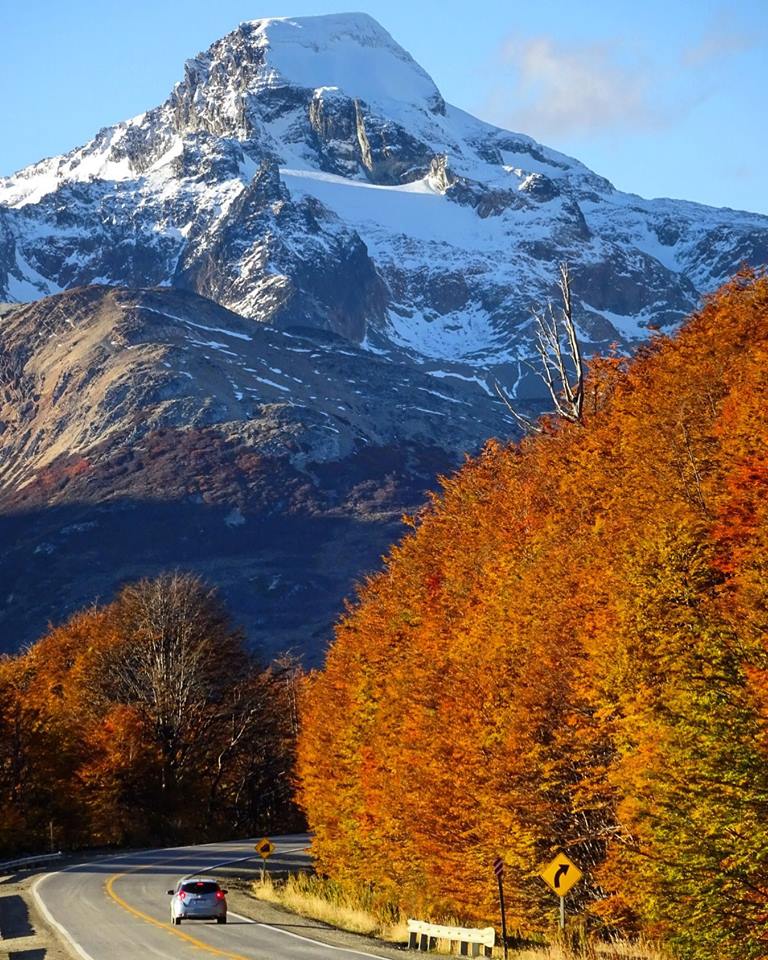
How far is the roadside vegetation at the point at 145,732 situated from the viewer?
77.9 meters

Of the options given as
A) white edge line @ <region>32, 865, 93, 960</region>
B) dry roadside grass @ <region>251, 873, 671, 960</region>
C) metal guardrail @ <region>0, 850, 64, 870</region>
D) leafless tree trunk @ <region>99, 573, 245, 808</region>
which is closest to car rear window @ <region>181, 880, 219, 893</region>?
white edge line @ <region>32, 865, 93, 960</region>

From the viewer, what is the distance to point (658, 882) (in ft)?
113

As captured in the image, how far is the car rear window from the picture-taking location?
142 feet

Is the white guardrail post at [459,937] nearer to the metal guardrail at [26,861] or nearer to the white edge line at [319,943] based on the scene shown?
the white edge line at [319,943]

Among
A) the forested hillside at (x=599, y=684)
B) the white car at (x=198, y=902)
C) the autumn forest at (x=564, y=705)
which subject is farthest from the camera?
the white car at (x=198, y=902)

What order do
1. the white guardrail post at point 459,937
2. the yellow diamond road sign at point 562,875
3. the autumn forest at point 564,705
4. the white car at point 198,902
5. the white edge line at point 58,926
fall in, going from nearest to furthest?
the yellow diamond road sign at point 562,875
the autumn forest at point 564,705
the white edge line at point 58,926
the white guardrail post at point 459,937
the white car at point 198,902

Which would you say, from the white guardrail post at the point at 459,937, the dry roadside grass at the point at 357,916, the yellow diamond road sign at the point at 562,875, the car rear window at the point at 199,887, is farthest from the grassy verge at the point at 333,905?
the yellow diamond road sign at the point at 562,875

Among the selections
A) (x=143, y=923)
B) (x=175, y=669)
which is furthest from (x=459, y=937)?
(x=175, y=669)

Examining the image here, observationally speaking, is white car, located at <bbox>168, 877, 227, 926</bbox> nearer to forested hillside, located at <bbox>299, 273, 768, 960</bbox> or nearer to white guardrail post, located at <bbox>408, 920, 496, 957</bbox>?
white guardrail post, located at <bbox>408, 920, 496, 957</bbox>

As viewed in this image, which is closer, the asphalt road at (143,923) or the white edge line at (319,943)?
the white edge line at (319,943)

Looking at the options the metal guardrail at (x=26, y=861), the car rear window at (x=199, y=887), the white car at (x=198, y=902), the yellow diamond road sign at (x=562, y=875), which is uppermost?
the metal guardrail at (x=26, y=861)

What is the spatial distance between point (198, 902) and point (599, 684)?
13248 millimetres

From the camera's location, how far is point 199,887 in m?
43.3

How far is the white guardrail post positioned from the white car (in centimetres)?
608
